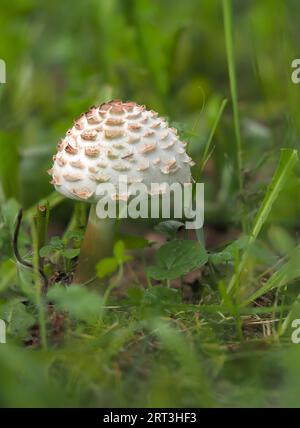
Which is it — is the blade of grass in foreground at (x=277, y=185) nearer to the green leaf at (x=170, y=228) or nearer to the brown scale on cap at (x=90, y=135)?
the green leaf at (x=170, y=228)

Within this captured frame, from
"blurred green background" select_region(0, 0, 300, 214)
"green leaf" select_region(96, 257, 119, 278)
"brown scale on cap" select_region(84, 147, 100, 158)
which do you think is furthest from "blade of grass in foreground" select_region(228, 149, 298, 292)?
"brown scale on cap" select_region(84, 147, 100, 158)

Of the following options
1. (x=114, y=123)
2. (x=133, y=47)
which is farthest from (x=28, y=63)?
(x=114, y=123)

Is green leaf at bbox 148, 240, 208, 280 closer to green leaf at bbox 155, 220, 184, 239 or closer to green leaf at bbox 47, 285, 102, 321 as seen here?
green leaf at bbox 155, 220, 184, 239

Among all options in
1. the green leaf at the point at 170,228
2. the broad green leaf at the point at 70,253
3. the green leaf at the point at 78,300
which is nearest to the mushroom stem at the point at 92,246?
the broad green leaf at the point at 70,253

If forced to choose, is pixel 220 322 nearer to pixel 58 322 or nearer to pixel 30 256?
pixel 58 322

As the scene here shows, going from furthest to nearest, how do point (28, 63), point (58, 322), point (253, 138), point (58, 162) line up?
point (28, 63) < point (253, 138) < point (58, 162) < point (58, 322)

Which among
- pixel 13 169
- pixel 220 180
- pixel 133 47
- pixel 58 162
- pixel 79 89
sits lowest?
pixel 58 162

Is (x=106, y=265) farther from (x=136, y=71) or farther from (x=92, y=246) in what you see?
(x=136, y=71)
